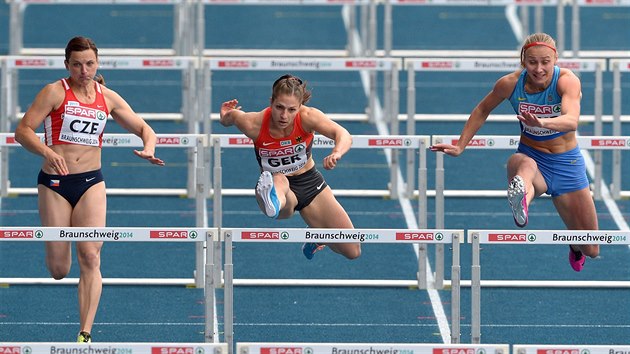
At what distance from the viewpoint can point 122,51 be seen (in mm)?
19734

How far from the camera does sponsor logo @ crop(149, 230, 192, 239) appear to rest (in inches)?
394

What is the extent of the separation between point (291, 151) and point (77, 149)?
135cm

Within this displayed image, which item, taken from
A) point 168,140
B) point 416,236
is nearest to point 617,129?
point 168,140

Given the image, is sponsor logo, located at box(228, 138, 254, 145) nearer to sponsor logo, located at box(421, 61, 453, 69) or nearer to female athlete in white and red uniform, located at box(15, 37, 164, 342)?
female athlete in white and red uniform, located at box(15, 37, 164, 342)

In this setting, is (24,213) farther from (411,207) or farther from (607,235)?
(607,235)

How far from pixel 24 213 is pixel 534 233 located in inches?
249

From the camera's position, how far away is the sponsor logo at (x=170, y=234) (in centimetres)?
1002

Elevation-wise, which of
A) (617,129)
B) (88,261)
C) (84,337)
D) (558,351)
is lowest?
(558,351)

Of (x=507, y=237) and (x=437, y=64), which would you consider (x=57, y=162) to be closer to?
(x=507, y=237)

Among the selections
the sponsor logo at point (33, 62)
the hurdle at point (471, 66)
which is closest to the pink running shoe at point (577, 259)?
the hurdle at point (471, 66)

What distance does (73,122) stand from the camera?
1077 centimetres

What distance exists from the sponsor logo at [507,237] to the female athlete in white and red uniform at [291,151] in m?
1.17

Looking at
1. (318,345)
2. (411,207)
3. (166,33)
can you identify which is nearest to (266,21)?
(166,33)

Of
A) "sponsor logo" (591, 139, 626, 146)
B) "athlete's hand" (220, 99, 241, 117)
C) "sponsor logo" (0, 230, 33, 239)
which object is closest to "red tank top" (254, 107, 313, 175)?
"athlete's hand" (220, 99, 241, 117)
